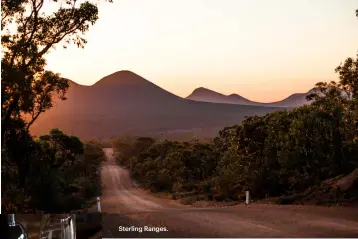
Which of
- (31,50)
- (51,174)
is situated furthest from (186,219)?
(31,50)

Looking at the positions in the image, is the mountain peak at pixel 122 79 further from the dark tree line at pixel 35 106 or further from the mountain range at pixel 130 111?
the dark tree line at pixel 35 106

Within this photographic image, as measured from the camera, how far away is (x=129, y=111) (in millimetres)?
4758

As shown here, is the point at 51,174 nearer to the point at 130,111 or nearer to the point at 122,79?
the point at 130,111

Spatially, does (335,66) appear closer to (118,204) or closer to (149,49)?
(149,49)

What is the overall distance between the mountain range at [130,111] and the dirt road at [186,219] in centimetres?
31

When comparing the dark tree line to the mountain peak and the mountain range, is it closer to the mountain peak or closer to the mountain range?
the mountain range

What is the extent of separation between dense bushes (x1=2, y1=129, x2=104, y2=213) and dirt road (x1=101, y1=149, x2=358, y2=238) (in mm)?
164

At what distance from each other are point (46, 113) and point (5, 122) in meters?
0.37

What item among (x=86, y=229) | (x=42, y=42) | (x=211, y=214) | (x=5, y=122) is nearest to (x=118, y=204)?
(x=86, y=229)

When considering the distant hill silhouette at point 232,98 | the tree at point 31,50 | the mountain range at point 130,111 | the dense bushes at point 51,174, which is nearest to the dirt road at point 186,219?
the dense bushes at point 51,174

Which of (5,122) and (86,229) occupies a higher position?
(5,122)

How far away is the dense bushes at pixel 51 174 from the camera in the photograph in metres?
4.59

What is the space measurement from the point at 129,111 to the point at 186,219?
123 cm

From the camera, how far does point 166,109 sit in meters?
4.86
